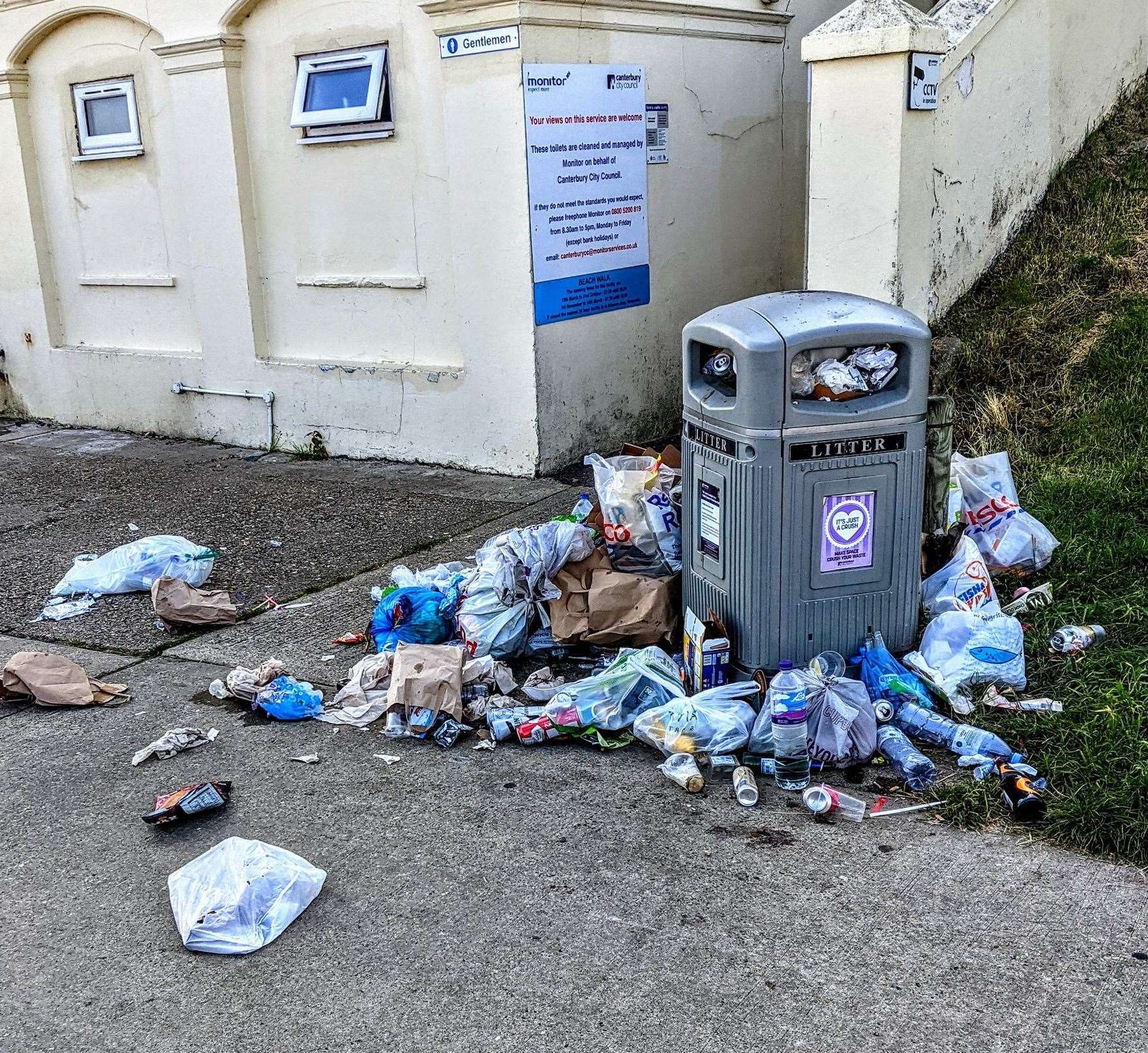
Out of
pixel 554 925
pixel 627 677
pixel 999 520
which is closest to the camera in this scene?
pixel 554 925

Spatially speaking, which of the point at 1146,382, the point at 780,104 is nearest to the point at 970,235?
the point at 1146,382

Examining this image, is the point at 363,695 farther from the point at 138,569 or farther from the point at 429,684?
the point at 138,569

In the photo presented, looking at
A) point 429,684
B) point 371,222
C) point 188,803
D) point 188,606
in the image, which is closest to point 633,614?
point 429,684

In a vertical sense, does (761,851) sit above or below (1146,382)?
below

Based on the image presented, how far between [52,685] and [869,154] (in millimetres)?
4224

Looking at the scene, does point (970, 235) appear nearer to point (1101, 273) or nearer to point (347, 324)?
point (1101, 273)

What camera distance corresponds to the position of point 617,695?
382 centimetres

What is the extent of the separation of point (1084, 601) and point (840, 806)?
5.43 ft

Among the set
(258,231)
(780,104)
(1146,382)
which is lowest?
(1146,382)

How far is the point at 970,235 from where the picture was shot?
642 centimetres

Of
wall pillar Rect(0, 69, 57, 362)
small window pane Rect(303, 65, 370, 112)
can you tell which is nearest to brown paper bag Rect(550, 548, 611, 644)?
small window pane Rect(303, 65, 370, 112)

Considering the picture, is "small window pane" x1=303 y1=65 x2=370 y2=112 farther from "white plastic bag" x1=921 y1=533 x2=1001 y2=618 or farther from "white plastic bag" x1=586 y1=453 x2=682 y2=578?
"white plastic bag" x1=921 y1=533 x2=1001 y2=618

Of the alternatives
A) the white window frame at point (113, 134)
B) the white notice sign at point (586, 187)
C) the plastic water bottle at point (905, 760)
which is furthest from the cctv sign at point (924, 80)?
the white window frame at point (113, 134)

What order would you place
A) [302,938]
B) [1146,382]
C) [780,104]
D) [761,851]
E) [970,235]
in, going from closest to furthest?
[302,938]
[761,851]
[1146,382]
[970,235]
[780,104]
